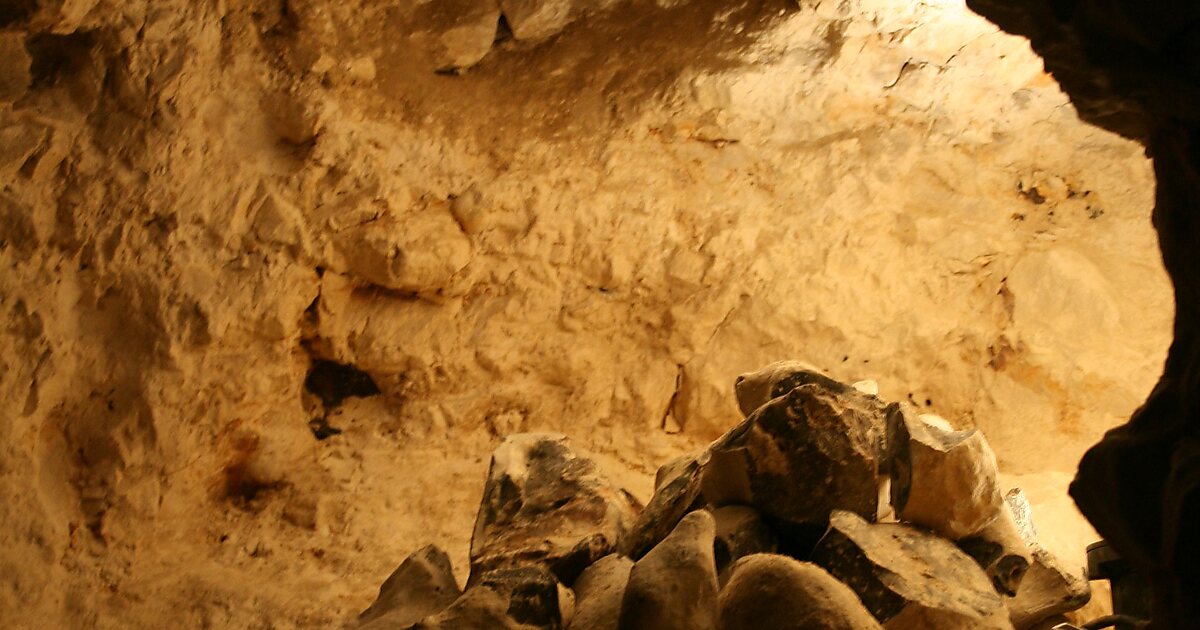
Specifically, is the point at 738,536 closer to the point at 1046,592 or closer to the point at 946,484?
the point at 946,484

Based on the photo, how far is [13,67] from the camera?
82.2 inches

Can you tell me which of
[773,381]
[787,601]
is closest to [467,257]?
[773,381]

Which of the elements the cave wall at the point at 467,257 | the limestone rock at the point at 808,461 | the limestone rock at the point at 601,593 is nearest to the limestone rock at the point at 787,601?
the limestone rock at the point at 601,593

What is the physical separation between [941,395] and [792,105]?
813 millimetres

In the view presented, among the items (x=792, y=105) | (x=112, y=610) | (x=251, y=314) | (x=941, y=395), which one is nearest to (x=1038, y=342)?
(x=941, y=395)

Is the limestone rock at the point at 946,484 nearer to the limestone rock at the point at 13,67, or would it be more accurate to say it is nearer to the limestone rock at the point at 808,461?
the limestone rock at the point at 808,461


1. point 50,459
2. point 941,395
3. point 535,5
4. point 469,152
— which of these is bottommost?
point 941,395

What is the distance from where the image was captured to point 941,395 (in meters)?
2.71

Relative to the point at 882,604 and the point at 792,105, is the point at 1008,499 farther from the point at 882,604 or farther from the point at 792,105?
the point at 792,105

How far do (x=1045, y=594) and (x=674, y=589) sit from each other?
0.64 metres

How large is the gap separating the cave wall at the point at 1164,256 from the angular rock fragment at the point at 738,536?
470mm

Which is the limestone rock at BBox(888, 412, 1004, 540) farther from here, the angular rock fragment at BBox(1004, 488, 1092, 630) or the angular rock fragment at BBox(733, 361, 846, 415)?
the angular rock fragment at BBox(733, 361, 846, 415)

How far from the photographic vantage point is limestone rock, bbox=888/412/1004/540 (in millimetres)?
1550

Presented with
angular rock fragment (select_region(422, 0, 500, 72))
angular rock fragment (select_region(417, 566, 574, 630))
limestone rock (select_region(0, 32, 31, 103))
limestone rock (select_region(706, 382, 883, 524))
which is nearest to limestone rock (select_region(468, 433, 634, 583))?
angular rock fragment (select_region(417, 566, 574, 630))
